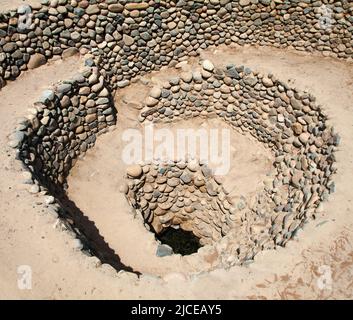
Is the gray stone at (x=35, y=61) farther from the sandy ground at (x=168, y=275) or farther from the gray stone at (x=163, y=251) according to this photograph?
the gray stone at (x=163, y=251)

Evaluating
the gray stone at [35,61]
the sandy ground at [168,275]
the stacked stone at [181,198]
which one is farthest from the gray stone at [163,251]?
the gray stone at [35,61]

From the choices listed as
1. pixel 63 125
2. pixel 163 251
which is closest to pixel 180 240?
pixel 163 251

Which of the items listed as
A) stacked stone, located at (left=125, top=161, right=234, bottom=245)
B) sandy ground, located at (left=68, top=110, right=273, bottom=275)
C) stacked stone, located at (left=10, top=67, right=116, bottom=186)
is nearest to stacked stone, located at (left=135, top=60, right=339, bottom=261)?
sandy ground, located at (left=68, top=110, right=273, bottom=275)

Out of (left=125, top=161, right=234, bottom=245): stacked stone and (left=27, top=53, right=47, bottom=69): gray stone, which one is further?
(left=125, top=161, right=234, bottom=245): stacked stone

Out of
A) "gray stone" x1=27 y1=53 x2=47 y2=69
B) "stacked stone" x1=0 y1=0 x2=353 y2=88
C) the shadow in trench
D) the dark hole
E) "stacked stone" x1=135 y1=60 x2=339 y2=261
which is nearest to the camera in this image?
"stacked stone" x1=135 y1=60 x2=339 y2=261

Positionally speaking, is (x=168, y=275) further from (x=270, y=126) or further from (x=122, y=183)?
(x=270, y=126)

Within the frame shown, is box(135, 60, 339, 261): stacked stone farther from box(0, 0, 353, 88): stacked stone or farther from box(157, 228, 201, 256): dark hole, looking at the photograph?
box(157, 228, 201, 256): dark hole
